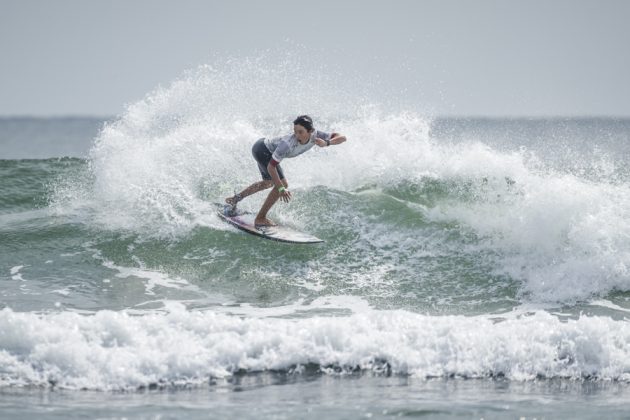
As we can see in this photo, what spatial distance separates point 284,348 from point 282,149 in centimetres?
360

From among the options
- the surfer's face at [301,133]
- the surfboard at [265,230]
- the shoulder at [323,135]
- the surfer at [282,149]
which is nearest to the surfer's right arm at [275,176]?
the surfer at [282,149]

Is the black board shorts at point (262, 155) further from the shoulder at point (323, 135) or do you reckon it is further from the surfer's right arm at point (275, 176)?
the shoulder at point (323, 135)

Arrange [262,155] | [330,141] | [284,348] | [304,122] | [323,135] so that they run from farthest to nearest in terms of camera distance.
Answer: [262,155]
[323,135]
[330,141]
[304,122]
[284,348]

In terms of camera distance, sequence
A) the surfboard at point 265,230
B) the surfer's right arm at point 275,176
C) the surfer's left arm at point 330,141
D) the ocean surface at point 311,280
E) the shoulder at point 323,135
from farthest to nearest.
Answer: the surfboard at point 265,230
the shoulder at point 323,135
the surfer's left arm at point 330,141
the surfer's right arm at point 275,176
the ocean surface at point 311,280

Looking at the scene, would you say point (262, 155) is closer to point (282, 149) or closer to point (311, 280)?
point (282, 149)

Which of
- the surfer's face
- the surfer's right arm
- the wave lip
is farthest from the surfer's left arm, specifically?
the wave lip

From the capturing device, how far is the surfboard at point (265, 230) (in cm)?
1120

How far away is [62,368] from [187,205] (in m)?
5.48

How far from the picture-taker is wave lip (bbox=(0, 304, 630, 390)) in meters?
7.26

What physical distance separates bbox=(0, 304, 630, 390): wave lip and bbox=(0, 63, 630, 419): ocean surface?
0.02 m

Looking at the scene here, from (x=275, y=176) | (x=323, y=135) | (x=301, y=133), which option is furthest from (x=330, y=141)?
(x=275, y=176)

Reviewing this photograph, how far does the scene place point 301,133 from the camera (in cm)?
1052

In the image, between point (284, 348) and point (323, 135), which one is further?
point (323, 135)

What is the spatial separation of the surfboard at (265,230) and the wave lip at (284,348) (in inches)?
122
